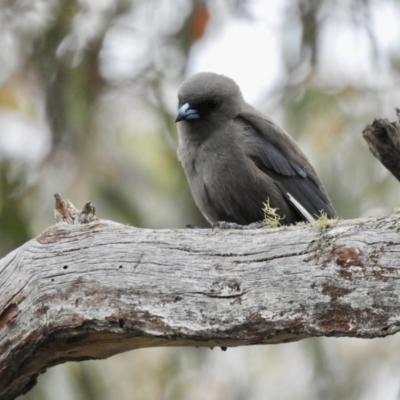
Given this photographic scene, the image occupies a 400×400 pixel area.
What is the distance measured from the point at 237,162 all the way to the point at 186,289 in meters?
1.70

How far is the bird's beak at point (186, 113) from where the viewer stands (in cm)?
518

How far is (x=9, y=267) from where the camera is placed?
12.6 ft

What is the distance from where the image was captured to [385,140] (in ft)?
11.6

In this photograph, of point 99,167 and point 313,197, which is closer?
point 313,197

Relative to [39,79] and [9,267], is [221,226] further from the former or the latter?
[39,79]

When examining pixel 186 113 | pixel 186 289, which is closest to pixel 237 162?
pixel 186 113

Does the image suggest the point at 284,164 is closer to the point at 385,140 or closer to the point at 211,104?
the point at 211,104

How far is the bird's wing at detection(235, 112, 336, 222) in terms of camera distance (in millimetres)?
5008

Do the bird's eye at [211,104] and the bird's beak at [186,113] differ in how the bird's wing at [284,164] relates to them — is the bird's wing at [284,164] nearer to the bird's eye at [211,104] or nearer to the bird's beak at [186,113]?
the bird's eye at [211,104]

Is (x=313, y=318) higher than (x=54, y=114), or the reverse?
(x=54, y=114)

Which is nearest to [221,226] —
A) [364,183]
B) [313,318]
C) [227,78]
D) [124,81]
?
[313,318]

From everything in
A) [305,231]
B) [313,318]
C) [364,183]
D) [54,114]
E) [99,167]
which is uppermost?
[54,114]

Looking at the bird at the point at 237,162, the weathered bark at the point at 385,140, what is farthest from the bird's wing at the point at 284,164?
the weathered bark at the point at 385,140

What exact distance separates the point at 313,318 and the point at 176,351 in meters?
4.09
